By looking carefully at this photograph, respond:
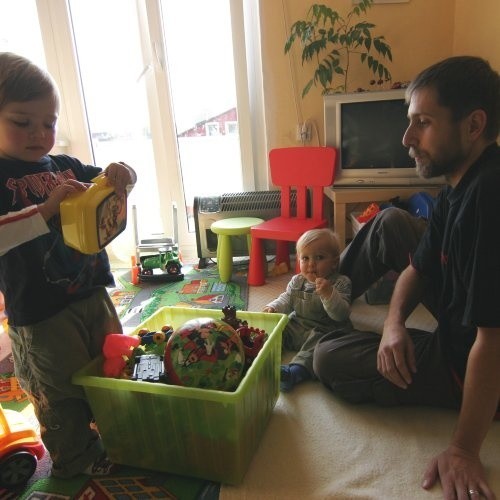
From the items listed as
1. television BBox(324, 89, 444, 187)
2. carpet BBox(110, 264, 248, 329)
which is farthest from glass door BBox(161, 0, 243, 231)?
television BBox(324, 89, 444, 187)

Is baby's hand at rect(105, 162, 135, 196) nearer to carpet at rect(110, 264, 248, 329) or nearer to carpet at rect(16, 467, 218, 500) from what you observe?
carpet at rect(16, 467, 218, 500)

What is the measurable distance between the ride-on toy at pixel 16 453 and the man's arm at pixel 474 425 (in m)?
0.86

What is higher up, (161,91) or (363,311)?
(161,91)

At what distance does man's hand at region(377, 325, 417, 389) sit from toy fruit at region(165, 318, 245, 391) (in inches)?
13.9

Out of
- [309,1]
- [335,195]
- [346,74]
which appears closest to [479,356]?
[335,195]

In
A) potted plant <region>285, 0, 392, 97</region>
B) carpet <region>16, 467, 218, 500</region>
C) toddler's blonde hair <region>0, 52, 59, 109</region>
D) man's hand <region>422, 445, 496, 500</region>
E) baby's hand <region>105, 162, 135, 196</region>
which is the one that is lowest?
carpet <region>16, 467, 218, 500</region>

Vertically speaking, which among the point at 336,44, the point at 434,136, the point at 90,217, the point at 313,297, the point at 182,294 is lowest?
the point at 182,294

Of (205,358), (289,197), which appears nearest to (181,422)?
(205,358)

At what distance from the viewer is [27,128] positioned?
33.5 inches

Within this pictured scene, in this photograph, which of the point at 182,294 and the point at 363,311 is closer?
the point at 363,311

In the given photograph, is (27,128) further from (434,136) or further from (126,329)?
(126,329)

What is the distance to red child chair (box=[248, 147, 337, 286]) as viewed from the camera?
2.09 metres

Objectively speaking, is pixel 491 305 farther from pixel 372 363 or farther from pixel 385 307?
pixel 385 307

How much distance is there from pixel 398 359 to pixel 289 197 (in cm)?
143
